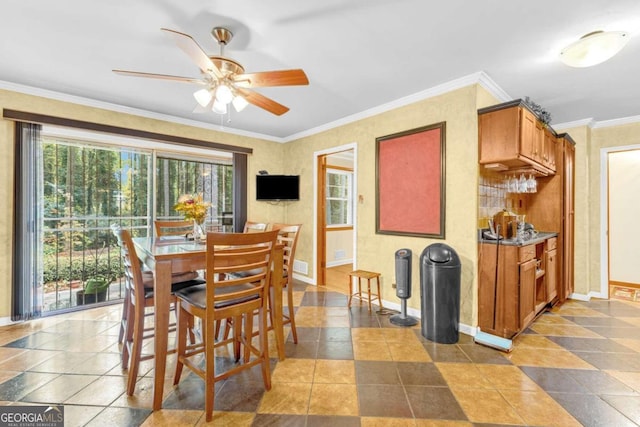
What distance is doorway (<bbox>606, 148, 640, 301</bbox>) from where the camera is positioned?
14.9ft

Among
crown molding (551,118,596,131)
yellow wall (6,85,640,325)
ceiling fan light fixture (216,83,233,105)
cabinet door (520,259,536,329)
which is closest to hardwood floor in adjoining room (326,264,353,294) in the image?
yellow wall (6,85,640,325)

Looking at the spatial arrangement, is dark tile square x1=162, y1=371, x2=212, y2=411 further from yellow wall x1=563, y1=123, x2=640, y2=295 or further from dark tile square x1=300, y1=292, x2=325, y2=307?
yellow wall x1=563, y1=123, x2=640, y2=295

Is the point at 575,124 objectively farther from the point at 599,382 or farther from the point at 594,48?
the point at 599,382

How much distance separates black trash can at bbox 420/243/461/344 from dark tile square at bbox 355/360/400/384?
0.65m

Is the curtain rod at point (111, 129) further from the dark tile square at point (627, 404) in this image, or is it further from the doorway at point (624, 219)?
the doorway at point (624, 219)

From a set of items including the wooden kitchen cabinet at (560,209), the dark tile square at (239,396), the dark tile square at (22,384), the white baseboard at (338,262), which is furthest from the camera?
the white baseboard at (338,262)

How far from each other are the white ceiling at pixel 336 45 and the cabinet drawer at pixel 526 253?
66.4 inches

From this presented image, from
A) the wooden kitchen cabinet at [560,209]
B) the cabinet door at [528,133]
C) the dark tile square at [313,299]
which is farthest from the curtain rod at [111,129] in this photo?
the wooden kitchen cabinet at [560,209]

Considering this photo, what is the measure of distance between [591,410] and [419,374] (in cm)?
103

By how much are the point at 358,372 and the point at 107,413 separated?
1.68 meters

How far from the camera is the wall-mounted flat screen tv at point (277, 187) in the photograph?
4.89 meters

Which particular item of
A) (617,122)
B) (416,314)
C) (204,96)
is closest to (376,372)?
(416,314)

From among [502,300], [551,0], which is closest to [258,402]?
[502,300]

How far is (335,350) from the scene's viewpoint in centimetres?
251
